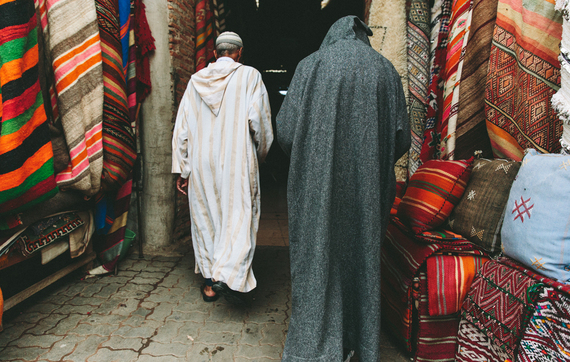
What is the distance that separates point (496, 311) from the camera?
1393mm

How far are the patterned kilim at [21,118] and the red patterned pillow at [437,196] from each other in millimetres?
2429

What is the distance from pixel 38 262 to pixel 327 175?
2.48 metres

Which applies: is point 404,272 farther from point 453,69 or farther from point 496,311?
point 453,69

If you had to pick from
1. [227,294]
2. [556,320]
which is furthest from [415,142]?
[227,294]

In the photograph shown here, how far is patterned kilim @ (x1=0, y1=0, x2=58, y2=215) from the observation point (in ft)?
5.79

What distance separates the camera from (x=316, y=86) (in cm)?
158

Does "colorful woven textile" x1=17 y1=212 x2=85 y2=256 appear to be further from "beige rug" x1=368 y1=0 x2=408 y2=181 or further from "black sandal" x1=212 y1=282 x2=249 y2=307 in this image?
"beige rug" x1=368 y1=0 x2=408 y2=181

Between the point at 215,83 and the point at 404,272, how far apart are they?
1.86 metres

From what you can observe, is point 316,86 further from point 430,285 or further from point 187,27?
point 187,27

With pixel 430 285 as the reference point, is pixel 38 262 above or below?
below

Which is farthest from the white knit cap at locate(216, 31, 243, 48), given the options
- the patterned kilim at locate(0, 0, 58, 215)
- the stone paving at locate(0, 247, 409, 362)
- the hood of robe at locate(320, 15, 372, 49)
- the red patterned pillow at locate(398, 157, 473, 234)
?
the stone paving at locate(0, 247, 409, 362)

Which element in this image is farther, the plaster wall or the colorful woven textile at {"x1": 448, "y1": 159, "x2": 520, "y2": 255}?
the plaster wall

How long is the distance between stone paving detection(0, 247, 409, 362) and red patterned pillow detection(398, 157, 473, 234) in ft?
2.77

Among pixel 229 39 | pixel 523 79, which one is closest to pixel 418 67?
pixel 523 79
